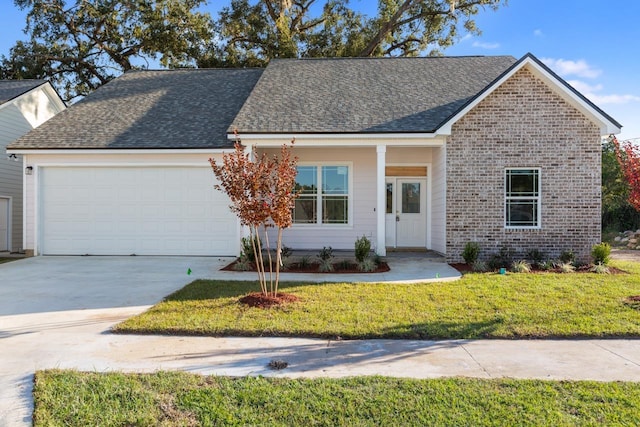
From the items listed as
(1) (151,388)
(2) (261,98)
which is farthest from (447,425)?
(2) (261,98)

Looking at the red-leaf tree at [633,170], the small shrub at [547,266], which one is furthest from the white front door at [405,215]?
the red-leaf tree at [633,170]

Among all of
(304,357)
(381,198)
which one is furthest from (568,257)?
(304,357)

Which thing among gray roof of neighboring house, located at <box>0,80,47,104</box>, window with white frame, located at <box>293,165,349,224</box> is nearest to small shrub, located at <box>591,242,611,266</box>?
window with white frame, located at <box>293,165,349,224</box>

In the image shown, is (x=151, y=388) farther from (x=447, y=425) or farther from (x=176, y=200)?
(x=176, y=200)

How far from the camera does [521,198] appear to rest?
460 inches

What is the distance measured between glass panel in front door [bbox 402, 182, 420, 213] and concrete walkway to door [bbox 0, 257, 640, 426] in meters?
9.05

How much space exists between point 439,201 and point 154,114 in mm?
9493

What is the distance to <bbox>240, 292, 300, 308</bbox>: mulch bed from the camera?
6986 mm

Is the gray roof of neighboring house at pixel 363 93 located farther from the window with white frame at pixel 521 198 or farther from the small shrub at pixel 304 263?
the small shrub at pixel 304 263

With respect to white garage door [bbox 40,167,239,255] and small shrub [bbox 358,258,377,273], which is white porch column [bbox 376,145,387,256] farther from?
white garage door [bbox 40,167,239,255]

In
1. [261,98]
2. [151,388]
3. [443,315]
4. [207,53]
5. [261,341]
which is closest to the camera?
[151,388]

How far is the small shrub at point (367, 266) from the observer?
34.2 ft

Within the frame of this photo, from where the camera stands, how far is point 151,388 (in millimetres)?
4078

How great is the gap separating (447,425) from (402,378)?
85cm
